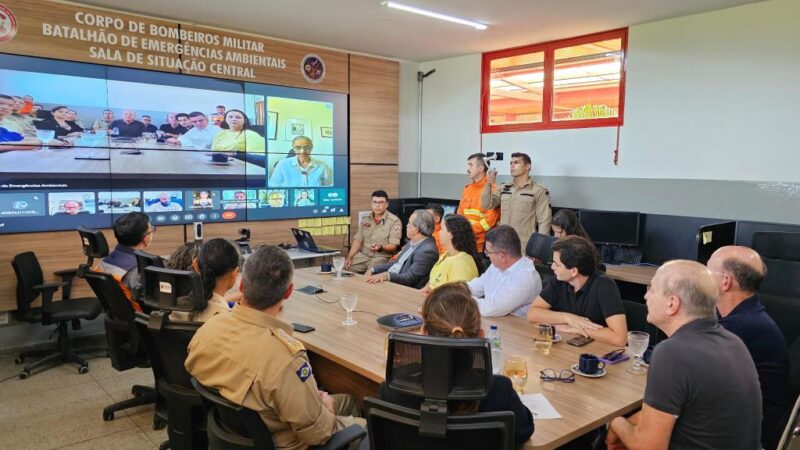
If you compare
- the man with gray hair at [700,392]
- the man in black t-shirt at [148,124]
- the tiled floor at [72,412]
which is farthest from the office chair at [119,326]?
the man with gray hair at [700,392]

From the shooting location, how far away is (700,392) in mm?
1690

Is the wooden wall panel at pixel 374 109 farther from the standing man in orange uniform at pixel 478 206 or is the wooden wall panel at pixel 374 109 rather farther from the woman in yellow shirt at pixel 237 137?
the standing man in orange uniform at pixel 478 206

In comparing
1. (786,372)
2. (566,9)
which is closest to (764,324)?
(786,372)

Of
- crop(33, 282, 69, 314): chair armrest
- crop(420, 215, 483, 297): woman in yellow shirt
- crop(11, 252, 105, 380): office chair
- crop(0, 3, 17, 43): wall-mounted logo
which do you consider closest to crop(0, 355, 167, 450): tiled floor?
crop(11, 252, 105, 380): office chair

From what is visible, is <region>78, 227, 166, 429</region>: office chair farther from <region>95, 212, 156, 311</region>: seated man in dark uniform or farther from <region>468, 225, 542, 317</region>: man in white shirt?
<region>468, 225, 542, 317</region>: man in white shirt

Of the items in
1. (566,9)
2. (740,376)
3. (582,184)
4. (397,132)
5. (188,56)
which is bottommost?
(740,376)

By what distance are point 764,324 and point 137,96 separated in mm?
5096

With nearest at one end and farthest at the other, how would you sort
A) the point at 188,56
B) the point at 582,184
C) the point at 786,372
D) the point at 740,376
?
the point at 740,376 → the point at 786,372 → the point at 188,56 → the point at 582,184

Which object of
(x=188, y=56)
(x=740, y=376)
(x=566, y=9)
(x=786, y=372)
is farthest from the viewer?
(x=188, y=56)

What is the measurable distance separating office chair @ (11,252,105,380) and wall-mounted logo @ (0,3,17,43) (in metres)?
1.74

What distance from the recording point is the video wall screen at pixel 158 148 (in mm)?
4539

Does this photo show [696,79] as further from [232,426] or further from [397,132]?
[232,426]

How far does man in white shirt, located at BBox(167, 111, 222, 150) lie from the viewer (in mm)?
5395

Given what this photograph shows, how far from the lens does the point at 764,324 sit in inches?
91.5
